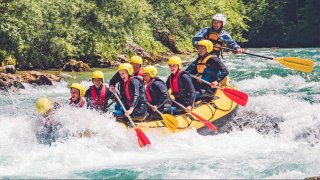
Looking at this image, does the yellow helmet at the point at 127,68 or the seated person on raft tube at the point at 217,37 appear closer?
the yellow helmet at the point at 127,68

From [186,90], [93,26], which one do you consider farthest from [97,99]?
[93,26]

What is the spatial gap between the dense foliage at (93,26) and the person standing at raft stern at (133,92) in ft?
37.9

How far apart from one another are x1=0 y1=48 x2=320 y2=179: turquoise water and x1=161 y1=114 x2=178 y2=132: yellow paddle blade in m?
0.18

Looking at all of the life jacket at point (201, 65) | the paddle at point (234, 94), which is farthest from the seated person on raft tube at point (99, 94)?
the life jacket at point (201, 65)

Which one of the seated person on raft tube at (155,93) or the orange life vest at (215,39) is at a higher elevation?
the orange life vest at (215,39)

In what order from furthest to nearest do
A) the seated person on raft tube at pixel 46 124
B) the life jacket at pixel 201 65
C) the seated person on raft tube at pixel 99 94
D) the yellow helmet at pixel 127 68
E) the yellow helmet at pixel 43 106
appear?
the life jacket at pixel 201 65
the seated person on raft tube at pixel 99 94
the yellow helmet at pixel 127 68
the yellow helmet at pixel 43 106
the seated person on raft tube at pixel 46 124

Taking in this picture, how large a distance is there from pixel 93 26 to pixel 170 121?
53.5 ft

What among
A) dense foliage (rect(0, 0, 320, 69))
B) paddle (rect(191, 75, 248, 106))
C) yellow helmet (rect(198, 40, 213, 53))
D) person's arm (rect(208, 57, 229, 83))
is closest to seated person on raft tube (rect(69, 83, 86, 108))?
paddle (rect(191, 75, 248, 106))

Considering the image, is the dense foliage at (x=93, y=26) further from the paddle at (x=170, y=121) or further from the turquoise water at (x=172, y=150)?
the paddle at (x=170, y=121)

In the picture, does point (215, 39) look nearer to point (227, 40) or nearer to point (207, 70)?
point (227, 40)

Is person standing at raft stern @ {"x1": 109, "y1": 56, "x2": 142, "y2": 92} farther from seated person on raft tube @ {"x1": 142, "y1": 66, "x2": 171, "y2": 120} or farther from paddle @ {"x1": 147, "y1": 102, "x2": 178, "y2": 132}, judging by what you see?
paddle @ {"x1": 147, "y1": 102, "x2": 178, "y2": 132}

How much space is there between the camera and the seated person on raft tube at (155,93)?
353 inches

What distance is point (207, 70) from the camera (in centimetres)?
1014

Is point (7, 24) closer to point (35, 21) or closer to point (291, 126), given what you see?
point (35, 21)
